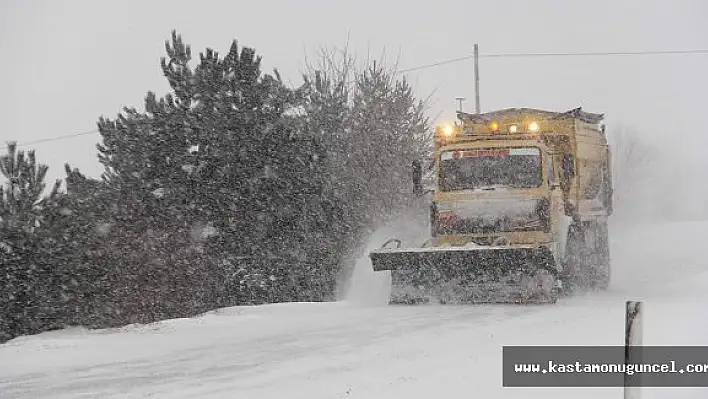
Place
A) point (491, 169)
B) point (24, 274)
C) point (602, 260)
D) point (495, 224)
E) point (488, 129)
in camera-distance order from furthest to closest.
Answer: point (602, 260), point (24, 274), point (488, 129), point (491, 169), point (495, 224)

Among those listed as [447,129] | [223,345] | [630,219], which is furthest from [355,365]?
[630,219]

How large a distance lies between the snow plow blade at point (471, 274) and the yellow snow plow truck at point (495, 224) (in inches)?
0.6

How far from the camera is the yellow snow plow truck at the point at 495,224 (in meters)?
A: 13.4

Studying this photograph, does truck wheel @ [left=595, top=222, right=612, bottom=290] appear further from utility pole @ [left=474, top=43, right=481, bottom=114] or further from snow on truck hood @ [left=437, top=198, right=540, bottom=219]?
utility pole @ [left=474, top=43, right=481, bottom=114]

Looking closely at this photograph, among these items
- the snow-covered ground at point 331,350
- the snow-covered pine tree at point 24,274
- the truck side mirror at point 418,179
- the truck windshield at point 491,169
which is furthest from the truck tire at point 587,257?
the snow-covered pine tree at point 24,274

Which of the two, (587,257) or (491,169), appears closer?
(491,169)

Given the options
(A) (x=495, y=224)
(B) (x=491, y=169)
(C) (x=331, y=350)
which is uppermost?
(B) (x=491, y=169)

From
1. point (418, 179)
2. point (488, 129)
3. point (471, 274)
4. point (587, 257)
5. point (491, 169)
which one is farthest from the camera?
point (587, 257)

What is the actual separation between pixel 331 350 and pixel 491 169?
20.0ft

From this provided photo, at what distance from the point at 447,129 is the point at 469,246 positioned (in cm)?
257

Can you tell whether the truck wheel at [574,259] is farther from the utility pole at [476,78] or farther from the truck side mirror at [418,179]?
the utility pole at [476,78]

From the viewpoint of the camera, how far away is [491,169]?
47.1 feet

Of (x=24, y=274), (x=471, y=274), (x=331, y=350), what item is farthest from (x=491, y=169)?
(x=24, y=274)

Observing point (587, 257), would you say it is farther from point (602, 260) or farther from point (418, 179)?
point (418, 179)
